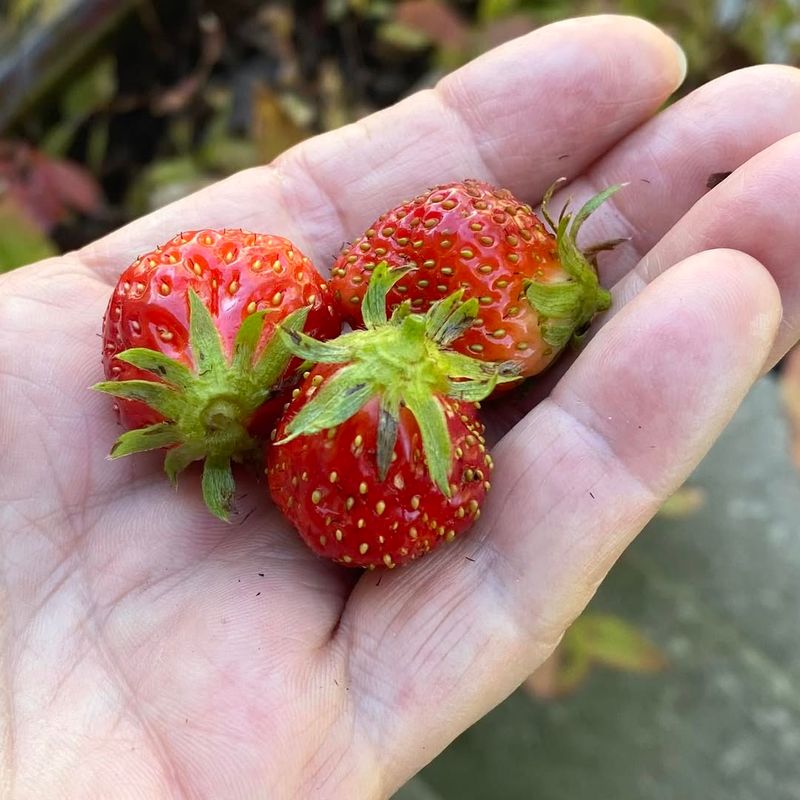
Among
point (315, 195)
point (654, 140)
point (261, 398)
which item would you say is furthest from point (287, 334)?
point (654, 140)

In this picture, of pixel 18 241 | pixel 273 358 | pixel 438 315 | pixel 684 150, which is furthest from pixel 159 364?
pixel 18 241

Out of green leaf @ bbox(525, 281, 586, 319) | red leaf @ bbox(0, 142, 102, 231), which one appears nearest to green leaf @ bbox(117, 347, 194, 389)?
green leaf @ bbox(525, 281, 586, 319)

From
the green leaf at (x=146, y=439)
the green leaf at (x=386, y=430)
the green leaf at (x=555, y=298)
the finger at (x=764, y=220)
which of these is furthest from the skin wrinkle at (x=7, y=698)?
the finger at (x=764, y=220)

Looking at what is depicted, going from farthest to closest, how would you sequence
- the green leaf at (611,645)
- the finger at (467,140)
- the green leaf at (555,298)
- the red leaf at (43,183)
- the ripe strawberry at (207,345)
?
the red leaf at (43,183)
the green leaf at (611,645)
the finger at (467,140)
the green leaf at (555,298)
the ripe strawberry at (207,345)

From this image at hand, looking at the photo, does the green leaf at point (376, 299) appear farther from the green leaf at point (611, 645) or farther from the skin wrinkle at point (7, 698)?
the green leaf at point (611, 645)

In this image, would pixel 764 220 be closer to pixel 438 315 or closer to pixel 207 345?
pixel 438 315

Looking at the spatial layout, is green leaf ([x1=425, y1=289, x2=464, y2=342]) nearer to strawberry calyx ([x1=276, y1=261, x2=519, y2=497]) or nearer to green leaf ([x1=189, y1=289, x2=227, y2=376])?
strawberry calyx ([x1=276, y1=261, x2=519, y2=497])
